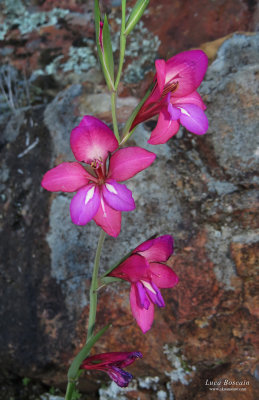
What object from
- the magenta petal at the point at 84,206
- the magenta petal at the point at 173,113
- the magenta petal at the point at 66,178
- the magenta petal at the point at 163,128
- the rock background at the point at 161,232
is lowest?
the rock background at the point at 161,232

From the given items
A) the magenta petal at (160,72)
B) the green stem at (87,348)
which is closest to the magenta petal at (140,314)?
the green stem at (87,348)

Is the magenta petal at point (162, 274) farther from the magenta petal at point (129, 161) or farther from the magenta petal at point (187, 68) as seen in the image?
the magenta petal at point (187, 68)

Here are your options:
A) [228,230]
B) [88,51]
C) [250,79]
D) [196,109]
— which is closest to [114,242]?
[228,230]

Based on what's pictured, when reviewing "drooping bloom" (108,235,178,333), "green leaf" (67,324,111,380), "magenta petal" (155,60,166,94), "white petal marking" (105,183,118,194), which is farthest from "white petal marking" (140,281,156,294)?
"magenta petal" (155,60,166,94)

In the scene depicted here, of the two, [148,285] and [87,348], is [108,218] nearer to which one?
[148,285]

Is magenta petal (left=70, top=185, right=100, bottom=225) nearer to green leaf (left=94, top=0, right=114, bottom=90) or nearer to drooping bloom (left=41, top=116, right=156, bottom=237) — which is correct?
drooping bloom (left=41, top=116, right=156, bottom=237)

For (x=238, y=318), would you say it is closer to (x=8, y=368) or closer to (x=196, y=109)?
(x=196, y=109)
